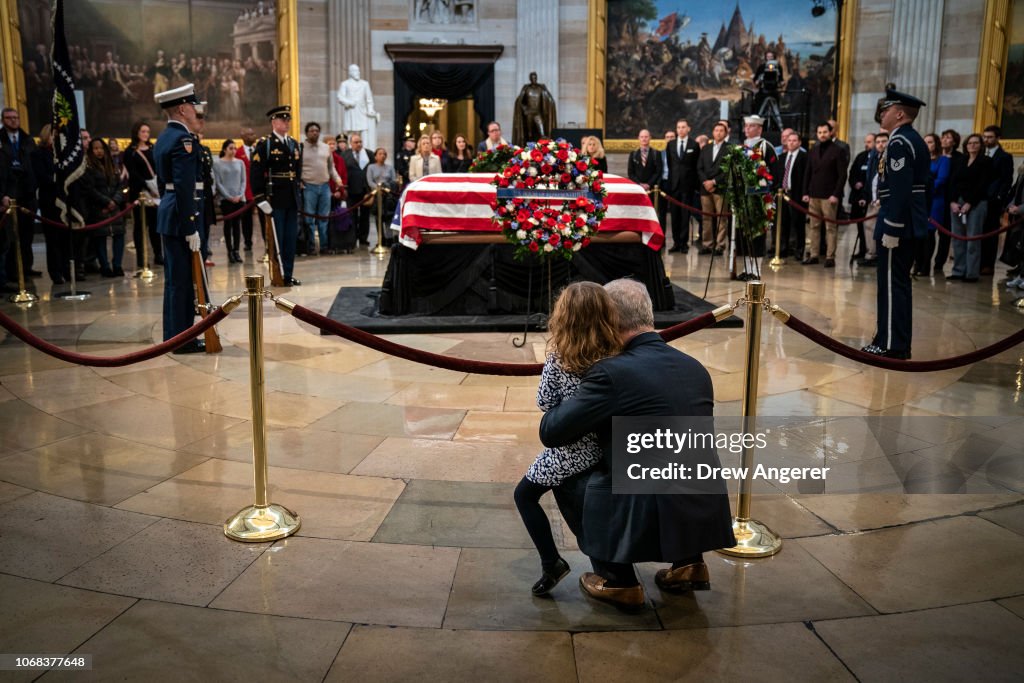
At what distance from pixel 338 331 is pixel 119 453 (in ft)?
5.84

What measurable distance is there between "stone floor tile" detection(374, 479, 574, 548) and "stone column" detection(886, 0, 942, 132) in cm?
1743

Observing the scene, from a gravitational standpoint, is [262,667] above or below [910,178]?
below

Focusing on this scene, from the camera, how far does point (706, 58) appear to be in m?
20.1

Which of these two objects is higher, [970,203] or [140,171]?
[140,171]

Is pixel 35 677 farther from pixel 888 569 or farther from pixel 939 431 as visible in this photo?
pixel 939 431

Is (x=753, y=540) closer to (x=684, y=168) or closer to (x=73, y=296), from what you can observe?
(x=73, y=296)

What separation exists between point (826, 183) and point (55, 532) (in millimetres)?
11308

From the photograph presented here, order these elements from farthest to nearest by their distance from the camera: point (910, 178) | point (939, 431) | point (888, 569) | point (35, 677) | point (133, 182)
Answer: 1. point (133, 182)
2. point (910, 178)
3. point (939, 431)
4. point (888, 569)
5. point (35, 677)

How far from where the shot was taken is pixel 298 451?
5211 millimetres

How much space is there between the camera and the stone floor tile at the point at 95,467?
462 cm

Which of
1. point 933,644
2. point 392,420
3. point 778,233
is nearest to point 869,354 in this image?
point 933,644

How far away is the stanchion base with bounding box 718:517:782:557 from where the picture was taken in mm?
3938

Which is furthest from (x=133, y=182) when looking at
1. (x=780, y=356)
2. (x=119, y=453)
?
(x=780, y=356)

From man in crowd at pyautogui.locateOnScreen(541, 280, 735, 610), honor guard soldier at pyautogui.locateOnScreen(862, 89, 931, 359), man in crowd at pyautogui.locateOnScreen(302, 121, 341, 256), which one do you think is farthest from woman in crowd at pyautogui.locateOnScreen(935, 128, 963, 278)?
man in crowd at pyautogui.locateOnScreen(541, 280, 735, 610)
